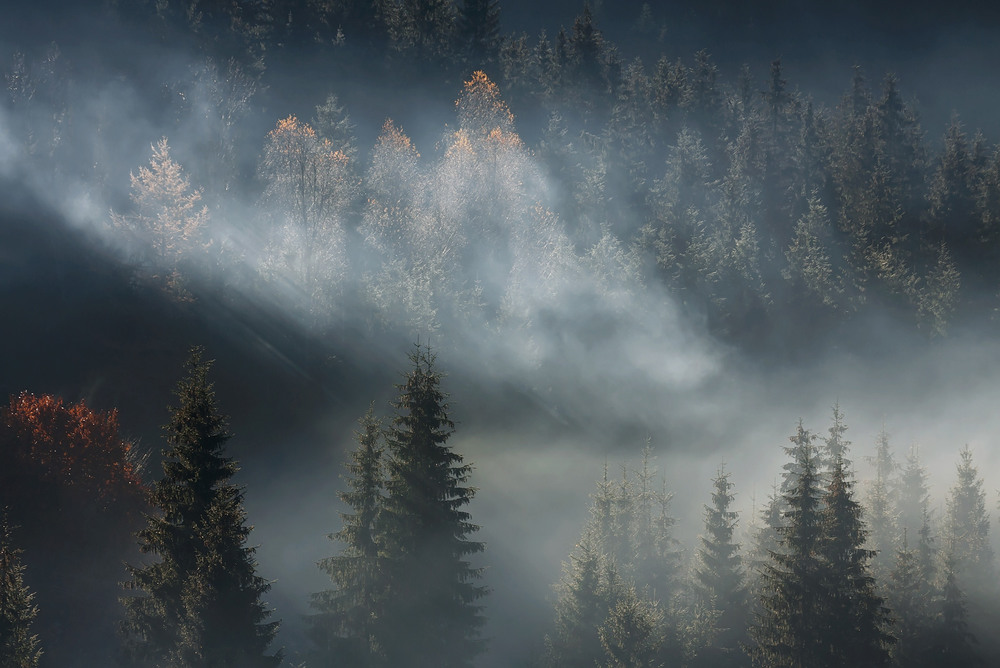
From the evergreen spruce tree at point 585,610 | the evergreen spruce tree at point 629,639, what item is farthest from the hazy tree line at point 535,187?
→ the evergreen spruce tree at point 629,639

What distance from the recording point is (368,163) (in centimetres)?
8475

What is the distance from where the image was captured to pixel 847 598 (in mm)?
29234

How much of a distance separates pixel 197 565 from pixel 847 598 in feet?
73.2

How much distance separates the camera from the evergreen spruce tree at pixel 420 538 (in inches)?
1140

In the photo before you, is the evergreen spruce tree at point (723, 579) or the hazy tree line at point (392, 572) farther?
the evergreen spruce tree at point (723, 579)

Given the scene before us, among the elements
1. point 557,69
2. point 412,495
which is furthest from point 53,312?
point 557,69

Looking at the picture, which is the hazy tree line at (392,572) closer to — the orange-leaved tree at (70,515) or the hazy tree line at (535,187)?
the orange-leaved tree at (70,515)

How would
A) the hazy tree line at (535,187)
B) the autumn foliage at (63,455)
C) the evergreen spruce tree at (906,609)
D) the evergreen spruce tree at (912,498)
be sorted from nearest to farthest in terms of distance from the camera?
the autumn foliage at (63,455) < the evergreen spruce tree at (906,609) < the evergreen spruce tree at (912,498) < the hazy tree line at (535,187)

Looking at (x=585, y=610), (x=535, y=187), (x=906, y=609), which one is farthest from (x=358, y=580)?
Result: (x=535, y=187)

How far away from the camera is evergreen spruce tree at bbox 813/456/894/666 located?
1143 inches

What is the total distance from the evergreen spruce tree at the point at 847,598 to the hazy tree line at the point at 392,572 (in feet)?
0.22

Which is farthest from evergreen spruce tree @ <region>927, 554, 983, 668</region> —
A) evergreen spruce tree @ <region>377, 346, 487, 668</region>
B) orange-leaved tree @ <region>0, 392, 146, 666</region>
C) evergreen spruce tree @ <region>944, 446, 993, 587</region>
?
orange-leaved tree @ <region>0, 392, 146, 666</region>

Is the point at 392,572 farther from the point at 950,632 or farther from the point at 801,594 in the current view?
the point at 950,632

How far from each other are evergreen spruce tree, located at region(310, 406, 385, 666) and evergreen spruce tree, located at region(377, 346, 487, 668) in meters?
0.50
